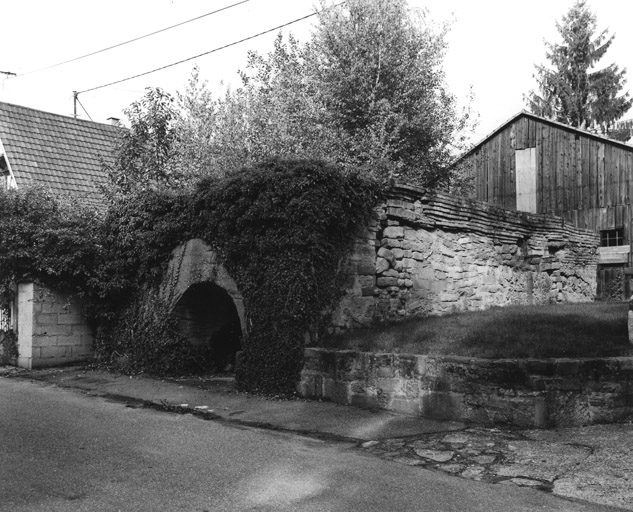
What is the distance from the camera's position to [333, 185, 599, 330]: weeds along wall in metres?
8.82

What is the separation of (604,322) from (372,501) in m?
5.40

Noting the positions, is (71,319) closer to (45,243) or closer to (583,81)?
(45,243)

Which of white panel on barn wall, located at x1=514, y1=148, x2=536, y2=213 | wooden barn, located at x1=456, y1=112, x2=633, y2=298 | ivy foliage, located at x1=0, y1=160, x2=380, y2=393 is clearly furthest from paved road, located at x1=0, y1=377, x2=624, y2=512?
white panel on barn wall, located at x1=514, y1=148, x2=536, y2=213

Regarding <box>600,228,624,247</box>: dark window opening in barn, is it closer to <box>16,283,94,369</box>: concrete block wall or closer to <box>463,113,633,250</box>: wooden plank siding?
<box>463,113,633,250</box>: wooden plank siding

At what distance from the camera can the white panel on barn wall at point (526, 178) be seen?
21312mm

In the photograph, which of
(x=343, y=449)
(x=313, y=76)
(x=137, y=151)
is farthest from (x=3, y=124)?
(x=343, y=449)

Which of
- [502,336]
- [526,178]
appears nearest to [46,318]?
[502,336]

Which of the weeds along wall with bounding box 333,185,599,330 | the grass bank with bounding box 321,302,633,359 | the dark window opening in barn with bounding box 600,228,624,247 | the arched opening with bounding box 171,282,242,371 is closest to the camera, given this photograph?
the grass bank with bounding box 321,302,633,359

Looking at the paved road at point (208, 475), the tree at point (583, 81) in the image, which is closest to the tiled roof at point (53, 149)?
the paved road at point (208, 475)

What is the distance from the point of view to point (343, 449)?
18.1 feet

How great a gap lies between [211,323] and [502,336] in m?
5.43

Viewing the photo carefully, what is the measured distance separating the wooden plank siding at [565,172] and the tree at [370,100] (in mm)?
6242

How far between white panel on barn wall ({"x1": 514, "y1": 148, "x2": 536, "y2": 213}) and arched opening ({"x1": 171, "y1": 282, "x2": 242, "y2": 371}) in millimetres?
14003

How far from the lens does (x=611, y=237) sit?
2036 centimetres
